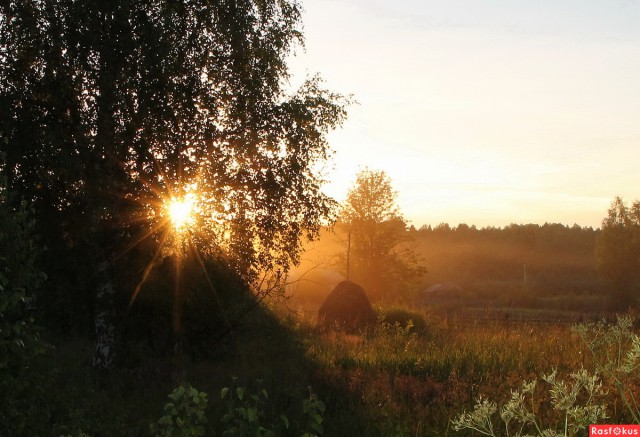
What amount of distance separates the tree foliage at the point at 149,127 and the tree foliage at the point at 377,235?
3333cm

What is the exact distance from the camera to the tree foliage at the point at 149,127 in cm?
1483

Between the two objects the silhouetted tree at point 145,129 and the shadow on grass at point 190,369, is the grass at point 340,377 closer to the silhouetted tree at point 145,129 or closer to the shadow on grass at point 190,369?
the shadow on grass at point 190,369

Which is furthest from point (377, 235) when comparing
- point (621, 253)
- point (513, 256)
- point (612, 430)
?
point (513, 256)

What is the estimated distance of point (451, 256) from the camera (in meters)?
118

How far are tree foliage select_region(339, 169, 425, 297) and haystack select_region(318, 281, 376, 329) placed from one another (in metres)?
21.0

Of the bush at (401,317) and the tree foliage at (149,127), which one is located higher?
the tree foliage at (149,127)

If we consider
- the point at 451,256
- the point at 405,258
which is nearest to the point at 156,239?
the point at 405,258

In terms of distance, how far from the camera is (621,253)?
62688 mm

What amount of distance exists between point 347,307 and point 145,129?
1505cm

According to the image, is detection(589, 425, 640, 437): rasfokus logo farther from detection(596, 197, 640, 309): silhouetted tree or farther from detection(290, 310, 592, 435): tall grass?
detection(596, 197, 640, 309): silhouetted tree

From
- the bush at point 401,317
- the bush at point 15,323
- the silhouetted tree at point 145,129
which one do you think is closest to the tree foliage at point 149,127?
the silhouetted tree at point 145,129

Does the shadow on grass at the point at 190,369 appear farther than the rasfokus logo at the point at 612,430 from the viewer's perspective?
Yes

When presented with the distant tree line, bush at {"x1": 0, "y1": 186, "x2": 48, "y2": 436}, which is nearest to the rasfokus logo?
bush at {"x1": 0, "y1": 186, "x2": 48, "y2": 436}

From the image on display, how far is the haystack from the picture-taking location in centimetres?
2738
